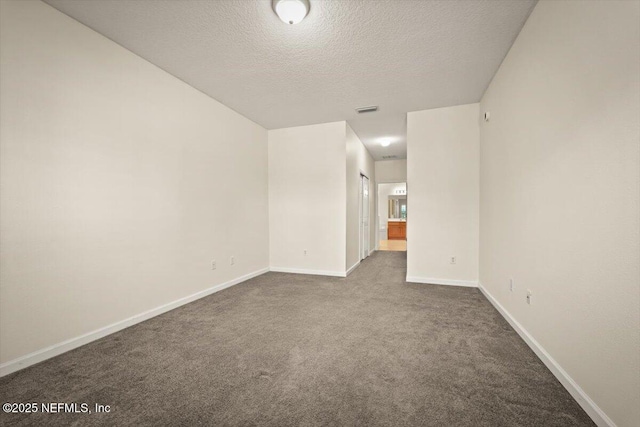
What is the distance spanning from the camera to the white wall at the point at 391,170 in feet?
26.0

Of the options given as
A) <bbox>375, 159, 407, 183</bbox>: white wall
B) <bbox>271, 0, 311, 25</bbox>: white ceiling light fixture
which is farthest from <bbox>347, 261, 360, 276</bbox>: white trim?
<bbox>271, 0, 311, 25</bbox>: white ceiling light fixture

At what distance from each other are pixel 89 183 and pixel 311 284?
121 inches

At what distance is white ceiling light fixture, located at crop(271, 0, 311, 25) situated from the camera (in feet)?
6.65

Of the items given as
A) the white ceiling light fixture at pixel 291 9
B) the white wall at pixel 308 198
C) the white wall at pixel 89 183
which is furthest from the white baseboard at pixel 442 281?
the white ceiling light fixture at pixel 291 9

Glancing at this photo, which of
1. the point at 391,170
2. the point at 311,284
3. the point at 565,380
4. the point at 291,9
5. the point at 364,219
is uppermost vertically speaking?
the point at 291,9

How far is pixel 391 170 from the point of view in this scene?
26.5 feet

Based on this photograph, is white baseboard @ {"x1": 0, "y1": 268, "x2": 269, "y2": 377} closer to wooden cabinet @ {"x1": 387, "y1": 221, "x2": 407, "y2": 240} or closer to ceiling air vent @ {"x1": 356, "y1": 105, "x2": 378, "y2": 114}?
ceiling air vent @ {"x1": 356, "y1": 105, "x2": 378, "y2": 114}

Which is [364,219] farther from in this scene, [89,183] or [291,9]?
[89,183]

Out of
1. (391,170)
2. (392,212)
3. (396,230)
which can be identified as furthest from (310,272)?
(392,212)

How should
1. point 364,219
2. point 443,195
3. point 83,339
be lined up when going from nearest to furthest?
point 83,339, point 443,195, point 364,219

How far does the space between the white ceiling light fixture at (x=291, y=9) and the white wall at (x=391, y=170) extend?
6293 mm

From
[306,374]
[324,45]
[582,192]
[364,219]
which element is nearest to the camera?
[582,192]

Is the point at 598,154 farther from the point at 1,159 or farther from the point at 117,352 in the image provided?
the point at 1,159

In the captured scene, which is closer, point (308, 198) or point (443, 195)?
point (443, 195)
